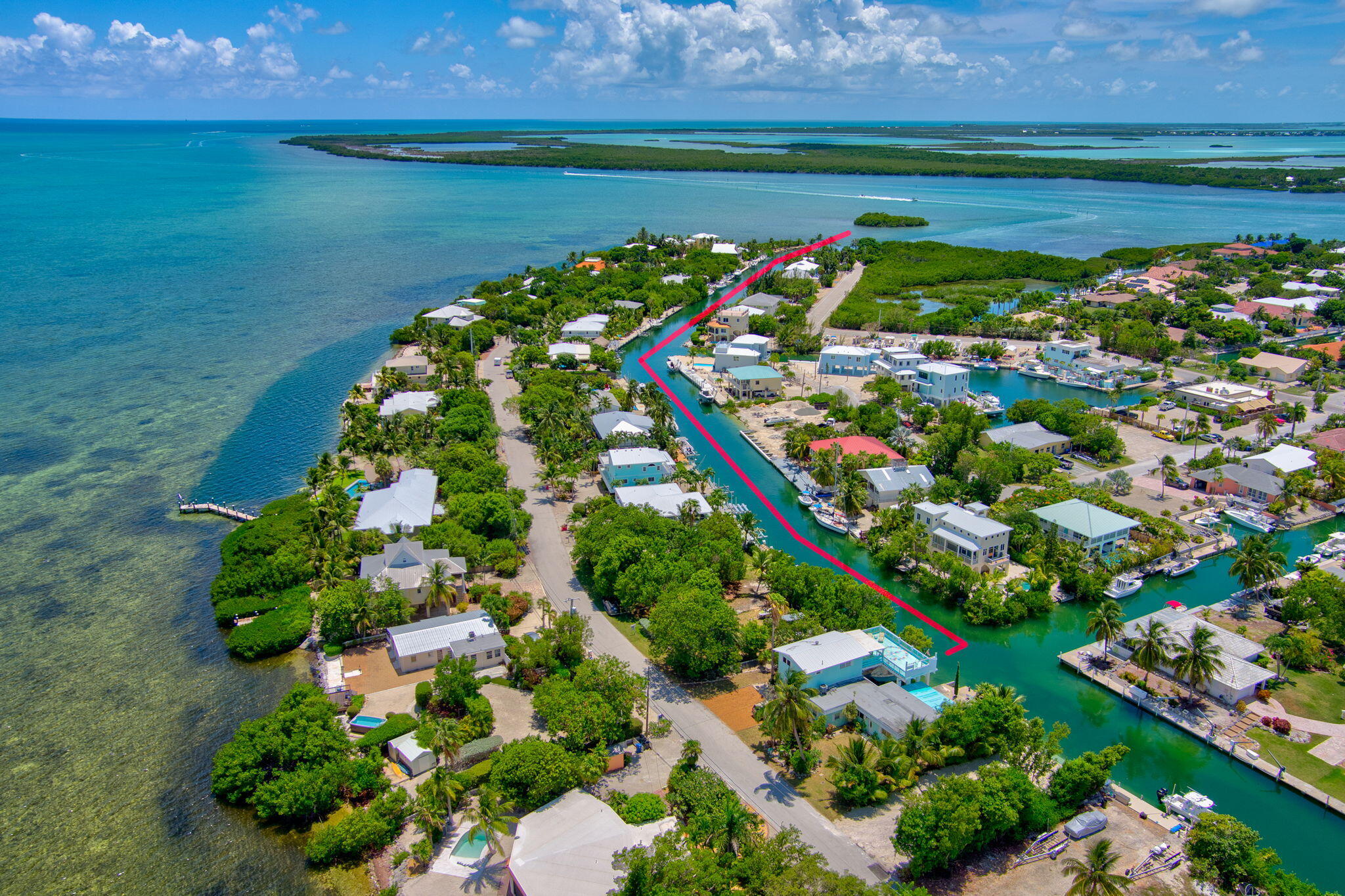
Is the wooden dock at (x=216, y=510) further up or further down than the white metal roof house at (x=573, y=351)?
further down

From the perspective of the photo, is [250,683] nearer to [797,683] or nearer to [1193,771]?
[797,683]

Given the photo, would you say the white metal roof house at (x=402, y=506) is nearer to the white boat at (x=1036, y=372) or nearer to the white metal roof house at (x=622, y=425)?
the white metal roof house at (x=622, y=425)

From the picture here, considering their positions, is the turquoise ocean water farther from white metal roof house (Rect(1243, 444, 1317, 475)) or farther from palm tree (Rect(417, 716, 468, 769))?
white metal roof house (Rect(1243, 444, 1317, 475))

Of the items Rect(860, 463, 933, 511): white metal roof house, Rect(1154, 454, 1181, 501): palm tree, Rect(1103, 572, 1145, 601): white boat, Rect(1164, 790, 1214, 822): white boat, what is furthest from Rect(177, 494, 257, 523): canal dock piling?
Rect(1154, 454, 1181, 501): palm tree

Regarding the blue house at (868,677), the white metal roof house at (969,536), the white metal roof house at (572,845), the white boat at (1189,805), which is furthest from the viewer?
the white metal roof house at (969,536)

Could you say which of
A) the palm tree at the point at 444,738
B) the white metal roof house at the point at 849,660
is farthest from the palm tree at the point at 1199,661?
the palm tree at the point at 444,738

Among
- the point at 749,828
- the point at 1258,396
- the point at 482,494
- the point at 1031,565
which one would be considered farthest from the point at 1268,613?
the point at 482,494

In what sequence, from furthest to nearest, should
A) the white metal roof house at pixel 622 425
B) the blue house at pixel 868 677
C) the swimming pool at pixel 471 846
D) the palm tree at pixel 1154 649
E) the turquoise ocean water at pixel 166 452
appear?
the white metal roof house at pixel 622 425 → the palm tree at pixel 1154 649 → the blue house at pixel 868 677 → the turquoise ocean water at pixel 166 452 → the swimming pool at pixel 471 846

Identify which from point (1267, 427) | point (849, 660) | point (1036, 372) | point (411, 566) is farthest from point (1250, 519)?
point (411, 566)
